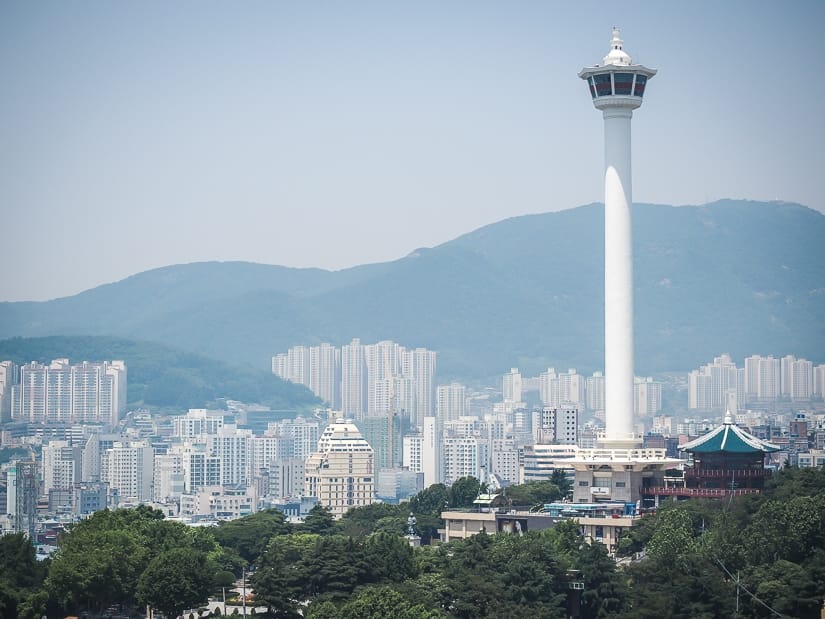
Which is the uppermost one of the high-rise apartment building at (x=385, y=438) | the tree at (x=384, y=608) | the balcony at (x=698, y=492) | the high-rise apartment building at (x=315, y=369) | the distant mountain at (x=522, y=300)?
the distant mountain at (x=522, y=300)

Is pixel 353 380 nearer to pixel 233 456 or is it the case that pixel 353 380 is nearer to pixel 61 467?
pixel 233 456

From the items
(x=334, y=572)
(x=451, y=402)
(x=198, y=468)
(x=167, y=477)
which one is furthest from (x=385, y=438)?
(x=334, y=572)

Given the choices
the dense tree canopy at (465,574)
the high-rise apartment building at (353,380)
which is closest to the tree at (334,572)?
the dense tree canopy at (465,574)

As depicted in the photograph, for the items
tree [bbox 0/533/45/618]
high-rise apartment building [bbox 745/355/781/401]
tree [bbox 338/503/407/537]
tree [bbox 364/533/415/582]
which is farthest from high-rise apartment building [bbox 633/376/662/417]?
tree [bbox 0/533/45/618]

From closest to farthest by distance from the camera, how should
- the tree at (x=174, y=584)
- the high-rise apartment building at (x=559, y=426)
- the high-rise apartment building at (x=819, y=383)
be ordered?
1. the tree at (x=174, y=584)
2. the high-rise apartment building at (x=559, y=426)
3. the high-rise apartment building at (x=819, y=383)

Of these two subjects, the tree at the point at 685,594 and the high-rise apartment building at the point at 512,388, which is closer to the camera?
the tree at the point at 685,594

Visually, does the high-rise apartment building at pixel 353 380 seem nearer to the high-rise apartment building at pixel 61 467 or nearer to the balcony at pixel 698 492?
the high-rise apartment building at pixel 61 467
